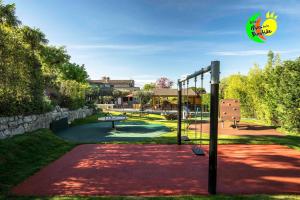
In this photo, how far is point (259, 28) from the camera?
1767 cm

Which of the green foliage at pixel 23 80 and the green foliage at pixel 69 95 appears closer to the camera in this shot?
the green foliage at pixel 23 80

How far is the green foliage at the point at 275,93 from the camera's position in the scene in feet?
46.6

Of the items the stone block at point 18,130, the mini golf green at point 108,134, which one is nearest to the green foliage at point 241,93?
the mini golf green at point 108,134

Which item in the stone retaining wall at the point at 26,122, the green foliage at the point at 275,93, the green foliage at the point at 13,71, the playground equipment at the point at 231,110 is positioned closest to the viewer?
the green foliage at the point at 13,71

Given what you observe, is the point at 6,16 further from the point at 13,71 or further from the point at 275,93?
the point at 275,93

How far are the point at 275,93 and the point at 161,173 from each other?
13.3 metres

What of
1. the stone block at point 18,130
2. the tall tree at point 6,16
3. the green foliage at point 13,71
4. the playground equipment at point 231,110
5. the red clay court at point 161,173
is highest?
the tall tree at point 6,16

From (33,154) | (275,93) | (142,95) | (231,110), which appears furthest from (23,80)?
(142,95)

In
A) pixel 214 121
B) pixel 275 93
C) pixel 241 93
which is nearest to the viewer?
pixel 214 121

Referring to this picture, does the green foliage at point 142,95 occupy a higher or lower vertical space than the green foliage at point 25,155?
higher

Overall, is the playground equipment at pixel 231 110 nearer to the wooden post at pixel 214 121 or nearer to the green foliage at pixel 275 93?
the green foliage at pixel 275 93

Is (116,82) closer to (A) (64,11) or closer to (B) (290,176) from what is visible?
(A) (64,11)

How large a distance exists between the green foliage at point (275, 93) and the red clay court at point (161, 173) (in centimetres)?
531

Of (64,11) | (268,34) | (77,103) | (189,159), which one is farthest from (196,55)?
(189,159)
